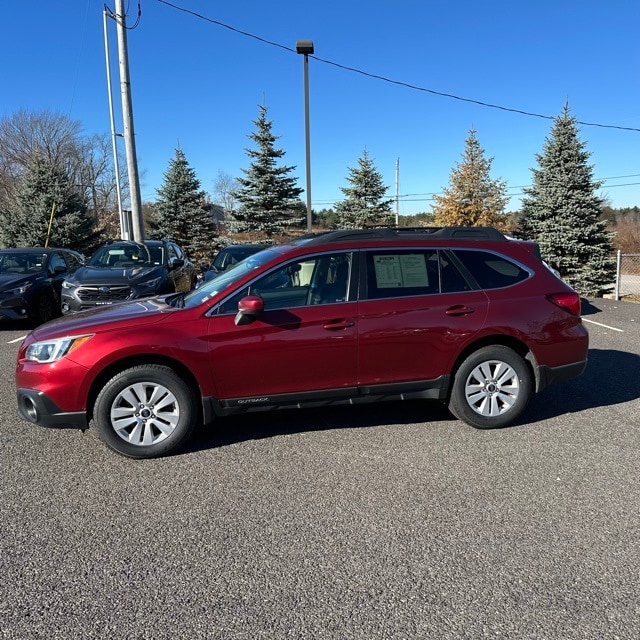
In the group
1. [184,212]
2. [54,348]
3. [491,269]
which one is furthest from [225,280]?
[184,212]

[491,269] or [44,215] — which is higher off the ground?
[44,215]

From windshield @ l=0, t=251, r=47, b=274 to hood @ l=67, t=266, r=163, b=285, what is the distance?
1058 mm

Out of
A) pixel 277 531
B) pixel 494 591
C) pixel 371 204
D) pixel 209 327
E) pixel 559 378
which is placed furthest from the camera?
pixel 371 204

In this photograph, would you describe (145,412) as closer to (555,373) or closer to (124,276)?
(555,373)

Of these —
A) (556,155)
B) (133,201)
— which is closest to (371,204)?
(556,155)

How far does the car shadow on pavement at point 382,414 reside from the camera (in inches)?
172

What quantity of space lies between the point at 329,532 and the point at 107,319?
238cm

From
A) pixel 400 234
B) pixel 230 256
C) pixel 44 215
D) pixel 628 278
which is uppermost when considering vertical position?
pixel 44 215

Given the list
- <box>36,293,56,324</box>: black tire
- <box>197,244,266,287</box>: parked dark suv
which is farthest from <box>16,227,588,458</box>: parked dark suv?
<box>197,244,266,287</box>: parked dark suv

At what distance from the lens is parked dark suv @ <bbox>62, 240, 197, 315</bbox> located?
351 inches

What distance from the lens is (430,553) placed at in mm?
2691

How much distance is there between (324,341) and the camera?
4035mm

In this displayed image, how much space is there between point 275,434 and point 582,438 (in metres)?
2.57

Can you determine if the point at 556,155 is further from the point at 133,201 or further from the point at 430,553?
the point at 430,553
